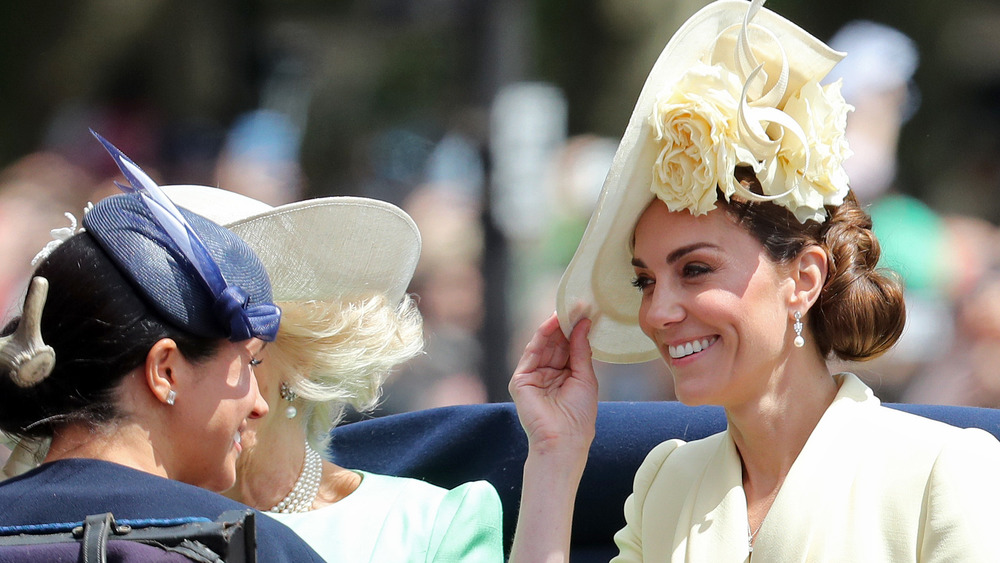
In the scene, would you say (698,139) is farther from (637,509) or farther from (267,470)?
(267,470)

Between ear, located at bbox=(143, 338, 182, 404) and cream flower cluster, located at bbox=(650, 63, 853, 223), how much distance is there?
3.26ft

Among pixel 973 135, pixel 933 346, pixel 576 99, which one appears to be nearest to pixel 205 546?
pixel 933 346

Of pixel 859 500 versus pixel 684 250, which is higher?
pixel 684 250

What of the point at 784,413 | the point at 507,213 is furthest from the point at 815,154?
the point at 507,213

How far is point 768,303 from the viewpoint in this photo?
2.32 metres

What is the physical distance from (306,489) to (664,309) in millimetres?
1051

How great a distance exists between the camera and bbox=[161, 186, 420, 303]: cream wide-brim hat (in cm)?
264

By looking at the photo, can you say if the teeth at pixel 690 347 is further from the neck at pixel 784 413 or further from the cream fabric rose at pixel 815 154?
the cream fabric rose at pixel 815 154

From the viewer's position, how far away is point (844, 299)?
236 cm

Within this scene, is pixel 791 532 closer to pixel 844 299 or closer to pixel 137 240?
pixel 844 299

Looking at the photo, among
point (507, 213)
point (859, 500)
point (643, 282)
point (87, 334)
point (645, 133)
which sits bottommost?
point (507, 213)

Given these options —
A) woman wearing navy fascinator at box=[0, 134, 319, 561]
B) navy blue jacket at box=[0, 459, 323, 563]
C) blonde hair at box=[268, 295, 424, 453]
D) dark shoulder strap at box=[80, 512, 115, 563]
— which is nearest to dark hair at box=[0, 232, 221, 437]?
woman wearing navy fascinator at box=[0, 134, 319, 561]

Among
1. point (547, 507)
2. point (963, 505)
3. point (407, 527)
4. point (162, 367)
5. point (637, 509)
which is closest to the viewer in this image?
point (162, 367)

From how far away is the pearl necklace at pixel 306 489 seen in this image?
2.82 m
